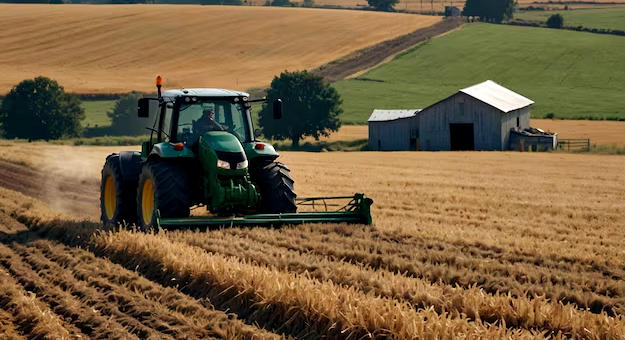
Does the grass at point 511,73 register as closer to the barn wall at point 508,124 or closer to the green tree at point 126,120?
the barn wall at point 508,124

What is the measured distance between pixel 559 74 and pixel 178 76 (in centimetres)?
3482

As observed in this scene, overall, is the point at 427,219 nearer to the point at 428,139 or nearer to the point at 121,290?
the point at 121,290

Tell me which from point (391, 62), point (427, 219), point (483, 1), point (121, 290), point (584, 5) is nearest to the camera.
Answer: point (121, 290)

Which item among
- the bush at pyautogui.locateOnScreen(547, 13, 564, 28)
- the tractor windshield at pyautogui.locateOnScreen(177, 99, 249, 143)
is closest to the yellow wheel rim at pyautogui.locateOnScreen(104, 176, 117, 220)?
the tractor windshield at pyautogui.locateOnScreen(177, 99, 249, 143)

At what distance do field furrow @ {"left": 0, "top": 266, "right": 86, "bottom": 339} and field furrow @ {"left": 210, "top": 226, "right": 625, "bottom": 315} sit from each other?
3763mm

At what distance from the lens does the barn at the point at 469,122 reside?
5641 cm

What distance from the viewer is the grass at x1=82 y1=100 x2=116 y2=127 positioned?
234 ft

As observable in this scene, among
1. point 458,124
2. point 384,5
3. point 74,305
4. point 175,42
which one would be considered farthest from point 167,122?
point 384,5

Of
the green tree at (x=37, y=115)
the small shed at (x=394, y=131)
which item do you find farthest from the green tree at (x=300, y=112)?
the green tree at (x=37, y=115)

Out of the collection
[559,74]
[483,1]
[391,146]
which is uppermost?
[483,1]

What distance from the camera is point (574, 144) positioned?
185ft

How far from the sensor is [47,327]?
935 cm

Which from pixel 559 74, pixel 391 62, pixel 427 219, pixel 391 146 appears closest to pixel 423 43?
pixel 391 62

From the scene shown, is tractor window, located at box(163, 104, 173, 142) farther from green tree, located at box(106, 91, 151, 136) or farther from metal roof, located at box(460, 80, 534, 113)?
green tree, located at box(106, 91, 151, 136)
